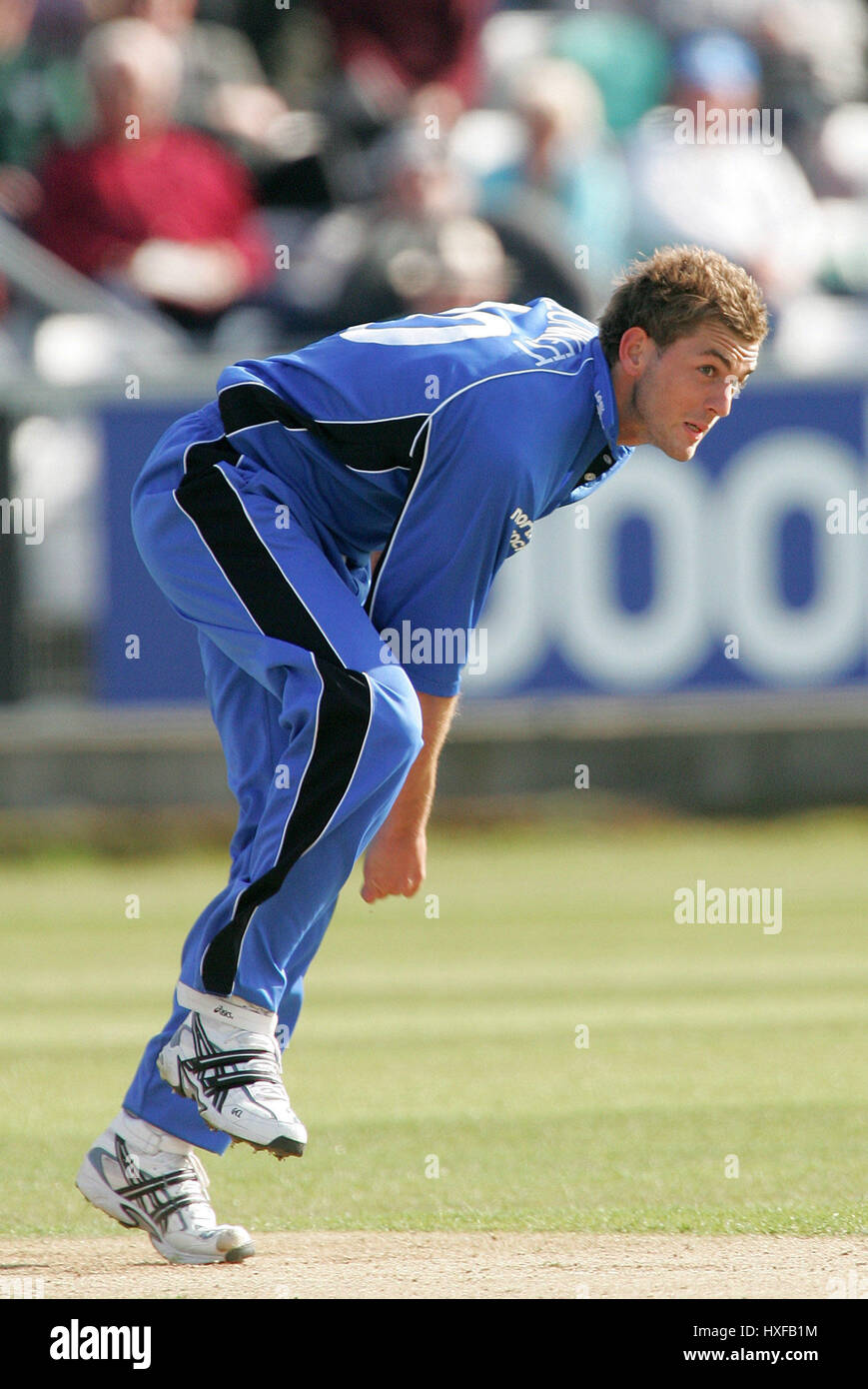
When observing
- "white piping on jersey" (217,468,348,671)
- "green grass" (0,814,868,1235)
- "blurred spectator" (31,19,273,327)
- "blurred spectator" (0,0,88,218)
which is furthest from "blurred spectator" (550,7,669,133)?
"white piping on jersey" (217,468,348,671)

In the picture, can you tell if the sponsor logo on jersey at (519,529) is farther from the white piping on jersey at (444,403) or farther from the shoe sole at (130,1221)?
the shoe sole at (130,1221)

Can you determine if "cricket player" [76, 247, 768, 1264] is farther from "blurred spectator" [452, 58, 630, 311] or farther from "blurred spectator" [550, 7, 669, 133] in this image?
"blurred spectator" [550, 7, 669, 133]

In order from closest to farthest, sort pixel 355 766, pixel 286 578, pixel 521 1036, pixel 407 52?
pixel 355 766 < pixel 286 578 < pixel 521 1036 < pixel 407 52

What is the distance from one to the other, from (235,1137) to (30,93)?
11.7 metres

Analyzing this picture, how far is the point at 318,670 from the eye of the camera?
4.16 m

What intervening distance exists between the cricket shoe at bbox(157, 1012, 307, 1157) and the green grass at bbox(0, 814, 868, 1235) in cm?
78

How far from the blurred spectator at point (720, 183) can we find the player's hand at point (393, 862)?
922 cm

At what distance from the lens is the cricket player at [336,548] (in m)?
4.18

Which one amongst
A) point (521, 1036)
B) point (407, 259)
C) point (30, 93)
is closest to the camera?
point (521, 1036)

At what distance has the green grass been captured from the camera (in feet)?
16.9

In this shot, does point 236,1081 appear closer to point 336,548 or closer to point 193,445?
point 336,548

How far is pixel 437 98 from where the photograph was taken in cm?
1459

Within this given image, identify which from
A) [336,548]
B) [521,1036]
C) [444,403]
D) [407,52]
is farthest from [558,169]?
[444,403]

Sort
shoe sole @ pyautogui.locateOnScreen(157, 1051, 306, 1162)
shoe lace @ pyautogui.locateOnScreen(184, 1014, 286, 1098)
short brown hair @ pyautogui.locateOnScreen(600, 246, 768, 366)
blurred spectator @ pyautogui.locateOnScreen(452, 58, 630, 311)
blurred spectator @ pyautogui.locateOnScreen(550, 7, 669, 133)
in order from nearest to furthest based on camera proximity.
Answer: shoe sole @ pyautogui.locateOnScreen(157, 1051, 306, 1162) < shoe lace @ pyautogui.locateOnScreen(184, 1014, 286, 1098) < short brown hair @ pyautogui.locateOnScreen(600, 246, 768, 366) < blurred spectator @ pyautogui.locateOnScreen(452, 58, 630, 311) < blurred spectator @ pyautogui.locateOnScreen(550, 7, 669, 133)
